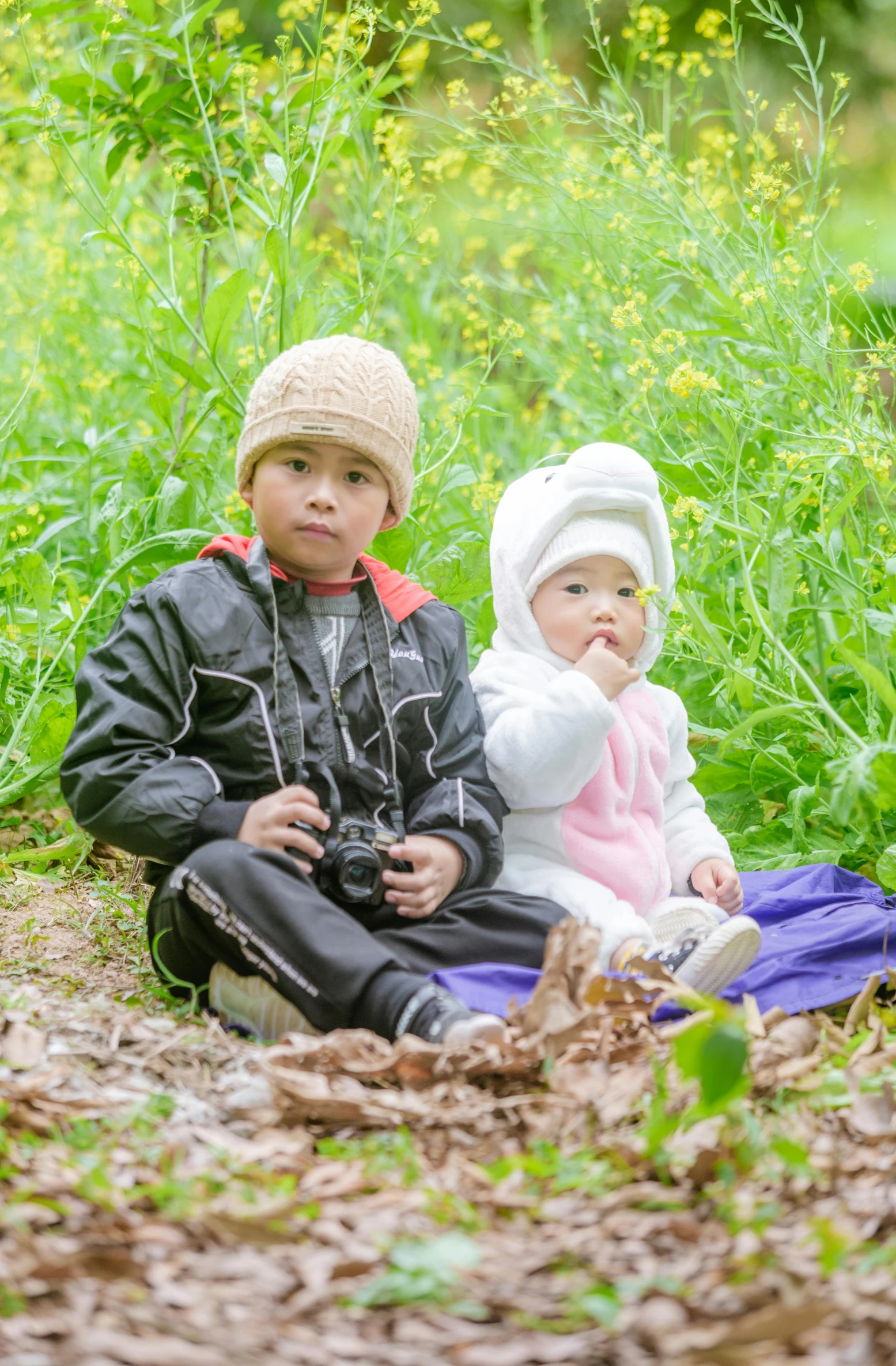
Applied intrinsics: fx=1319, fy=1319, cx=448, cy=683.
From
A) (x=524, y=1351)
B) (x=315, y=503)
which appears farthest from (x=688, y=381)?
(x=524, y=1351)

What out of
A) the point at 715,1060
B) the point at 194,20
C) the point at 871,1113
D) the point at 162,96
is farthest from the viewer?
the point at 162,96

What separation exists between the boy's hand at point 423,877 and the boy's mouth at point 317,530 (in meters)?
0.60

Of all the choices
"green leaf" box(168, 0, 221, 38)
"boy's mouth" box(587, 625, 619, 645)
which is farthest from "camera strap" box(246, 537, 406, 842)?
"green leaf" box(168, 0, 221, 38)

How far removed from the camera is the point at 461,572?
11.2ft

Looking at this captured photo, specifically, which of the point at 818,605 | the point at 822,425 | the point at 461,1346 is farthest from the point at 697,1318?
the point at 822,425

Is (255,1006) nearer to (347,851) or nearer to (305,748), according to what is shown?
(347,851)

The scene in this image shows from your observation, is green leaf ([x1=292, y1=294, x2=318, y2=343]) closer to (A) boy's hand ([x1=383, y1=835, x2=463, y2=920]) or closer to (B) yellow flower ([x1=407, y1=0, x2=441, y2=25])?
(B) yellow flower ([x1=407, y1=0, x2=441, y2=25])

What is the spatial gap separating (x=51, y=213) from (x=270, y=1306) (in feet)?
16.7

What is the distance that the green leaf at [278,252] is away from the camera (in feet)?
10.3

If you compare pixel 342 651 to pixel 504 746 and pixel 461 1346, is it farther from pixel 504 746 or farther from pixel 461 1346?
pixel 461 1346

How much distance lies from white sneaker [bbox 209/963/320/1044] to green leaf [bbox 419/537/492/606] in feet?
4.63

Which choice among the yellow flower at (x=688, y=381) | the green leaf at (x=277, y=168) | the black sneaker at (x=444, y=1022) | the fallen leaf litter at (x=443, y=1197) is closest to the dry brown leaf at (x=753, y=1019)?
the fallen leaf litter at (x=443, y=1197)

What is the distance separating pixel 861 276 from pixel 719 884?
1.44m

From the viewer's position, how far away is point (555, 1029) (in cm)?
193
